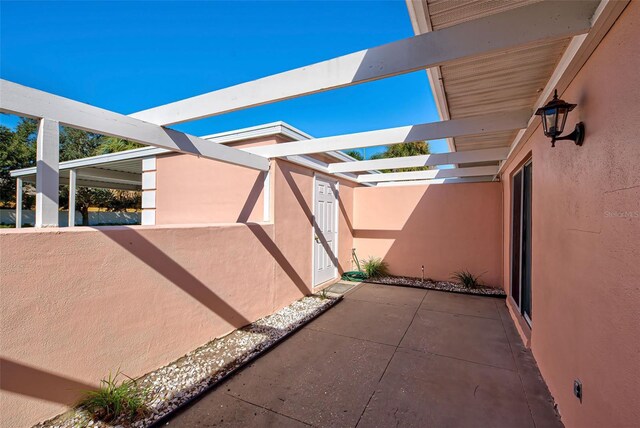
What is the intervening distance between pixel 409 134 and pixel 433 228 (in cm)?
411

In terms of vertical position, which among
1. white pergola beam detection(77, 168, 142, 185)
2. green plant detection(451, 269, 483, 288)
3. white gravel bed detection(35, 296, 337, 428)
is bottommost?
white gravel bed detection(35, 296, 337, 428)

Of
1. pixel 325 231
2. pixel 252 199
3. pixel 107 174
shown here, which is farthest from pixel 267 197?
pixel 107 174

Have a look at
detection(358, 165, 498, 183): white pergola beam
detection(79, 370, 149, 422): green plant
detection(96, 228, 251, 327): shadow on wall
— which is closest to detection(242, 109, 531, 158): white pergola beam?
detection(96, 228, 251, 327): shadow on wall

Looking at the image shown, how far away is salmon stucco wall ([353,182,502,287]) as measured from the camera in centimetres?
658

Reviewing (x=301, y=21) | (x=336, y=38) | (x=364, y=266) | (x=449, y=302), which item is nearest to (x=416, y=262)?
(x=364, y=266)

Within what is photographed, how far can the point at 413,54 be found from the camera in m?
1.95

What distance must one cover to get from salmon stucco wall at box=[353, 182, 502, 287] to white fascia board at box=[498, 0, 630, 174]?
4.23 meters

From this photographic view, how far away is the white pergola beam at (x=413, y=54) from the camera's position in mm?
1632

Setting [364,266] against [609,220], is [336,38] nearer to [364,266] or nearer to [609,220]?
[609,220]

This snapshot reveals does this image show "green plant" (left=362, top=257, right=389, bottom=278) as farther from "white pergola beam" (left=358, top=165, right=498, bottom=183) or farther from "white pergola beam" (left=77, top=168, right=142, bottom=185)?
"white pergola beam" (left=77, top=168, right=142, bottom=185)

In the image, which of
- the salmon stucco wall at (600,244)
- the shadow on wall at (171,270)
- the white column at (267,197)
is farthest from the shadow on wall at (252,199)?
the salmon stucco wall at (600,244)

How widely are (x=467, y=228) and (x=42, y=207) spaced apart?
296 inches

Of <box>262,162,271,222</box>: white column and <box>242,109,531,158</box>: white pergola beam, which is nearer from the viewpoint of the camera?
<box>242,109,531,158</box>: white pergola beam

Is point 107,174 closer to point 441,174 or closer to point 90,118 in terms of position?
point 90,118
